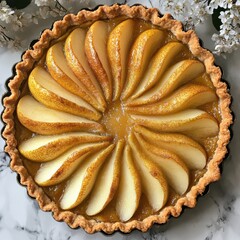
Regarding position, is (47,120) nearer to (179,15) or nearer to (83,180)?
(83,180)

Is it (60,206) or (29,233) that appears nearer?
(60,206)

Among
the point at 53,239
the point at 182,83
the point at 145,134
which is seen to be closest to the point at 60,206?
the point at 53,239

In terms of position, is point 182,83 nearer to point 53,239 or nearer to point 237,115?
A: point 237,115

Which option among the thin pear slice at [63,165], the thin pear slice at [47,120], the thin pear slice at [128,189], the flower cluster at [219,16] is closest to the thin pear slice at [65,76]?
the thin pear slice at [47,120]

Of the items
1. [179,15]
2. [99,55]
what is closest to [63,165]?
[99,55]

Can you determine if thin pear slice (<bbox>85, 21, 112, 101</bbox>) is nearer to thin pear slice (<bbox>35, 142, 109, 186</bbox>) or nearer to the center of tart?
the center of tart

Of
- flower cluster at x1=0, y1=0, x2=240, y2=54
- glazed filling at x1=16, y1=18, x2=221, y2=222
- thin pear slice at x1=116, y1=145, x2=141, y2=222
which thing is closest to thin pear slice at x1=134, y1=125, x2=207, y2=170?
glazed filling at x1=16, y1=18, x2=221, y2=222
